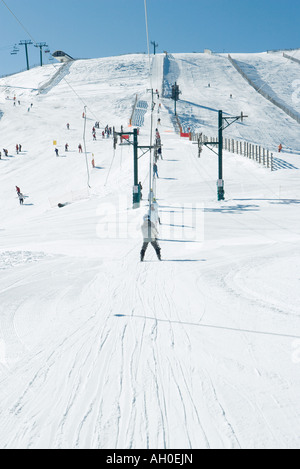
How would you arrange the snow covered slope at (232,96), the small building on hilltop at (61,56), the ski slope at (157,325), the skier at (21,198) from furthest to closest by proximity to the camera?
the small building on hilltop at (61,56)
the snow covered slope at (232,96)
the skier at (21,198)
the ski slope at (157,325)

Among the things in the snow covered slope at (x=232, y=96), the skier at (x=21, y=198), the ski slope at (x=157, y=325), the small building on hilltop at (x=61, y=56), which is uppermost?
the small building on hilltop at (x=61, y=56)

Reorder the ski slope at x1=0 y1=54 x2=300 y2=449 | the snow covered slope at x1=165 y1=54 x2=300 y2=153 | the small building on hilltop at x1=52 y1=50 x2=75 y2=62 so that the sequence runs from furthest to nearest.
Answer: the small building on hilltop at x1=52 y1=50 x2=75 y2=62 → the snow covered slope at x1=165 y1=54 x2=300 y2=153 → the ski slope at x1=0 y1=54 x2=300 y2=449

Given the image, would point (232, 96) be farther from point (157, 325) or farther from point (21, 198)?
point (157, 325)

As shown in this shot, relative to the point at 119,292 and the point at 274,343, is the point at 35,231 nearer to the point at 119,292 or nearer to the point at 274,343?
the point at 119,292

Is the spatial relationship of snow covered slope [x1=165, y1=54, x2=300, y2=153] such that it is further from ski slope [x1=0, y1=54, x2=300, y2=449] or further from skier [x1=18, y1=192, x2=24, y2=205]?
ski slope [x1=0, y1=54, x2=300, y2=449]

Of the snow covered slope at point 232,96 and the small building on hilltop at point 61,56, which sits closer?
the snow covered slope at point 232,96

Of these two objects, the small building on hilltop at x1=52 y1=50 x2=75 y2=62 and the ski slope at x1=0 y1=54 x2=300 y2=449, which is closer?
the ski slope at x1=0 y1=54 x2=300 y2=449

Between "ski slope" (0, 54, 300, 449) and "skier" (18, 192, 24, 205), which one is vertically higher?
"skier" (18, 192, 24, 205)

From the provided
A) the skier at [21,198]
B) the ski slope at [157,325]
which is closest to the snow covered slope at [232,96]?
the skier at [21,198]

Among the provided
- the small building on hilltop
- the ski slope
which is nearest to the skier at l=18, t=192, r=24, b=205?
the ski slope

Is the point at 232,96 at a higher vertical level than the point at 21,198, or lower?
higher

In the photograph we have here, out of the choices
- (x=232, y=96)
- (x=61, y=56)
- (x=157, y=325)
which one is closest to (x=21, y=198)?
(x=157, y=325)

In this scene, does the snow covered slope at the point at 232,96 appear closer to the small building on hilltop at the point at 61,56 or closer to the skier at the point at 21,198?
A: the skier at the point at 21,198

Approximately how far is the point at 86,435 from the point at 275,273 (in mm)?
6369
